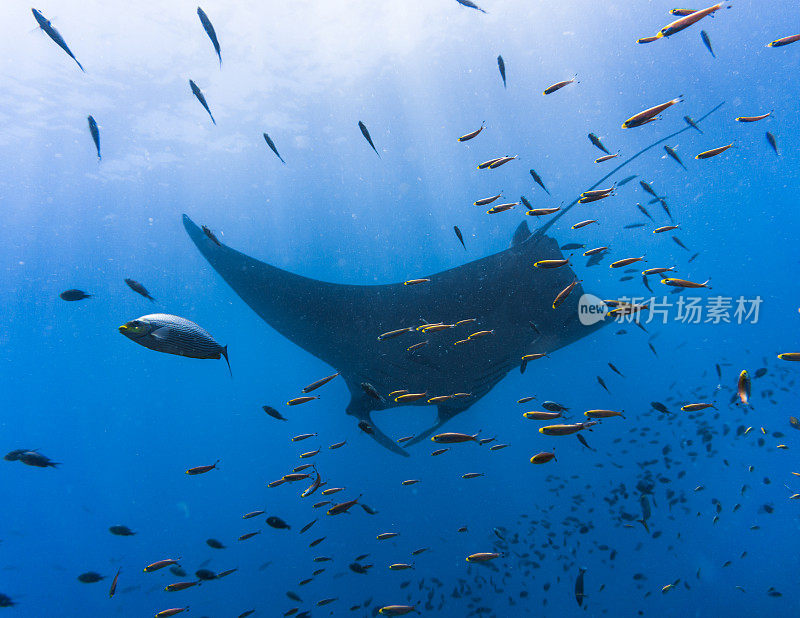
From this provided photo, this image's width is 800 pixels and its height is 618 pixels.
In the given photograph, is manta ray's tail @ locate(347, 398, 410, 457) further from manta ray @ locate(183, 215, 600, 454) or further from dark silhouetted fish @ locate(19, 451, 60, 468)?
dark silhouetted fish @ locate(19, 451, 60, 468)

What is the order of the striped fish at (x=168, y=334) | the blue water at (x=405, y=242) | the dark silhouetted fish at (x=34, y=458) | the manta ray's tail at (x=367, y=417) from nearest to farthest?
the striped fish at (x=168, y=334) < the dark silhouetted fish at (x=34, y=458) < the manta ray's tail at (x=367, y=417) < the blue water at (x=405, y=242)

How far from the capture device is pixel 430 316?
577 cm

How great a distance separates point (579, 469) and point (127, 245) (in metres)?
39.4

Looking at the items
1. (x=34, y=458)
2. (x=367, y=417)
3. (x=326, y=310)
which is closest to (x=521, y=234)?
(x=326, y=310)

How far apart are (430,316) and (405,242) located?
120ft

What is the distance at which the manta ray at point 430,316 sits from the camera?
534cm

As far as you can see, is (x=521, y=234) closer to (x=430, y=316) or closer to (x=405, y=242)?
(x=430, y=316)

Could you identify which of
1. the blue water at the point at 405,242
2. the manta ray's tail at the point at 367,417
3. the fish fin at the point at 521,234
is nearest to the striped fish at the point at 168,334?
the manta ray's tail at the point at 367,417

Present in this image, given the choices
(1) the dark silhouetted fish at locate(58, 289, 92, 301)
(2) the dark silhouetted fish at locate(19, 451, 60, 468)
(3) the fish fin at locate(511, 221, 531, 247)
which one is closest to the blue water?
(3) the fish fin at locate(511, 221, 531, 247)

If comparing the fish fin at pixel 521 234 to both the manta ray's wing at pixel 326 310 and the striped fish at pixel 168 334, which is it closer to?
the manta ray's wing at pixel 326 310

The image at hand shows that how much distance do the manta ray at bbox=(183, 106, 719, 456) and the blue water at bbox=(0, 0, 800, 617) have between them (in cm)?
432

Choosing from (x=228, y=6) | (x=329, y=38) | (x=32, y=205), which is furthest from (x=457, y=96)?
(x=32, y=205)

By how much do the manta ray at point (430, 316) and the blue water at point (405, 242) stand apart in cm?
432

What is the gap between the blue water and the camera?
52.7ft
